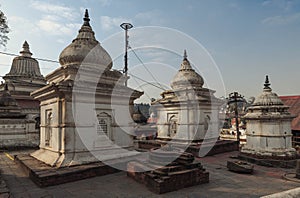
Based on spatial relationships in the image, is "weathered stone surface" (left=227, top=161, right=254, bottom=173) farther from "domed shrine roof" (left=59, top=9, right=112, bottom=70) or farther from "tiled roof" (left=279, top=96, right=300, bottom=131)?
"tiled roof" (left=279, top=96, right=300, bottom=131)

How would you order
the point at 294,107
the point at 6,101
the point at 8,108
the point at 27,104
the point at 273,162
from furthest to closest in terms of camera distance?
1. the point at 27,104
2. the point at 6,101
3. the point at 8,108
4. the point at 294,107
5. the point at 273,162

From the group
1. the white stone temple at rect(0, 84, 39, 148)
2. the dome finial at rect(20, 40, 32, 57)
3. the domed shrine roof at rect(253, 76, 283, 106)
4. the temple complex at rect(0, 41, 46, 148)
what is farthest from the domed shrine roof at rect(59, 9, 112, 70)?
the dome finial at rect(20, 40, 32, 57)

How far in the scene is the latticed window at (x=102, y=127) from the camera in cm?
1169

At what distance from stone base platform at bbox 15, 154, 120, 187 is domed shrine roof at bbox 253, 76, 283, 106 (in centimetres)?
990

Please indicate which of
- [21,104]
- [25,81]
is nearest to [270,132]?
[21,104]

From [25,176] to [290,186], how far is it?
1138 centimetres

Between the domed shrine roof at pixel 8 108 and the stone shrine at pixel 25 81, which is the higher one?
the stone shrine at pixel 25 81

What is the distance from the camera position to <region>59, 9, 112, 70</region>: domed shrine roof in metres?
12.0

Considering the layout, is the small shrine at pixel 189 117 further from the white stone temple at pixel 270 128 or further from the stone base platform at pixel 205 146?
the white stone temple at pixel 270 128

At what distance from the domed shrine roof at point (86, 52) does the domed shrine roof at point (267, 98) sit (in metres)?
9.70

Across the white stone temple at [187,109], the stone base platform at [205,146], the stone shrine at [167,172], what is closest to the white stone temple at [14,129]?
Result: the stone base platform at [205,146]

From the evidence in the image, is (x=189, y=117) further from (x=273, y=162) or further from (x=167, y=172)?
(x=167, y=172)

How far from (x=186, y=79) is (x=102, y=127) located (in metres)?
10.6

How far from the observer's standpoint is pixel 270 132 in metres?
13.8
